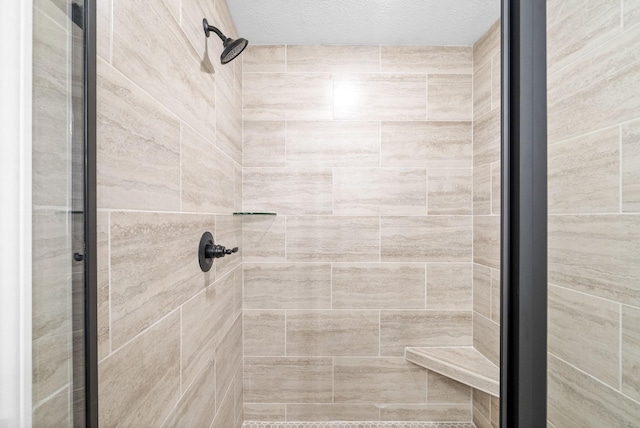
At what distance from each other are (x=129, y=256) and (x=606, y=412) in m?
0.77

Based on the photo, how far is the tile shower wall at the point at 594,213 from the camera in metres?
0.36

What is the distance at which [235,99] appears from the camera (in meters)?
1.59

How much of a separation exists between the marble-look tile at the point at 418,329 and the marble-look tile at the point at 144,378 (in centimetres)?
115

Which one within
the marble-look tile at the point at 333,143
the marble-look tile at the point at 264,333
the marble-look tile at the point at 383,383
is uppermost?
the marble-look tile at the point at 333,143

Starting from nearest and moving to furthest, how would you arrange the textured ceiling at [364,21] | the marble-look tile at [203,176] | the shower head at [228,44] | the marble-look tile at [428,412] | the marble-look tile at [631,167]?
the marble-look tile at [631,167] < the marble-look tile at [203,176] < the shower head at [228,44] < the textured ceiling at [364,21] < the marble-look tile at [428,412]

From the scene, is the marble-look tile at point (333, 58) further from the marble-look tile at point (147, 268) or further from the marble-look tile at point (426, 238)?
the marble-look tile at point (147, 268)

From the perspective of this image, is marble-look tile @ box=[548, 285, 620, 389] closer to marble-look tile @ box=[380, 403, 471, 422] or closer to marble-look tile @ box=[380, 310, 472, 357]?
marble-look tile @ box=[380, 310, 472, 357]

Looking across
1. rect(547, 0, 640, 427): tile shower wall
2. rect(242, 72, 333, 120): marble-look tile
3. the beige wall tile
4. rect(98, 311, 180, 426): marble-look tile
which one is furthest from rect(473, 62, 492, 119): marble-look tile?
rect(98, 311, 180, 426): marble-look tile

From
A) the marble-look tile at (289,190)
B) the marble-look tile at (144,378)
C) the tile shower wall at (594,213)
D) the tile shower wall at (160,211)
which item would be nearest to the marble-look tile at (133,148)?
the tile shower wall at (160,211)

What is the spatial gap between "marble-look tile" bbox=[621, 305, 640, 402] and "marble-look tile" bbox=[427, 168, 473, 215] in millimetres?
1422

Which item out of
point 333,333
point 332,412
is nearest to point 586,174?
point 333,333

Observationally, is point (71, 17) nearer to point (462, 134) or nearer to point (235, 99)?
point (235, 99)

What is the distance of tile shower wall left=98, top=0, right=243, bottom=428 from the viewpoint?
0.59m

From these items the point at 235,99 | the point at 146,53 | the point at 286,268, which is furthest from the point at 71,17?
the point at 286,268
